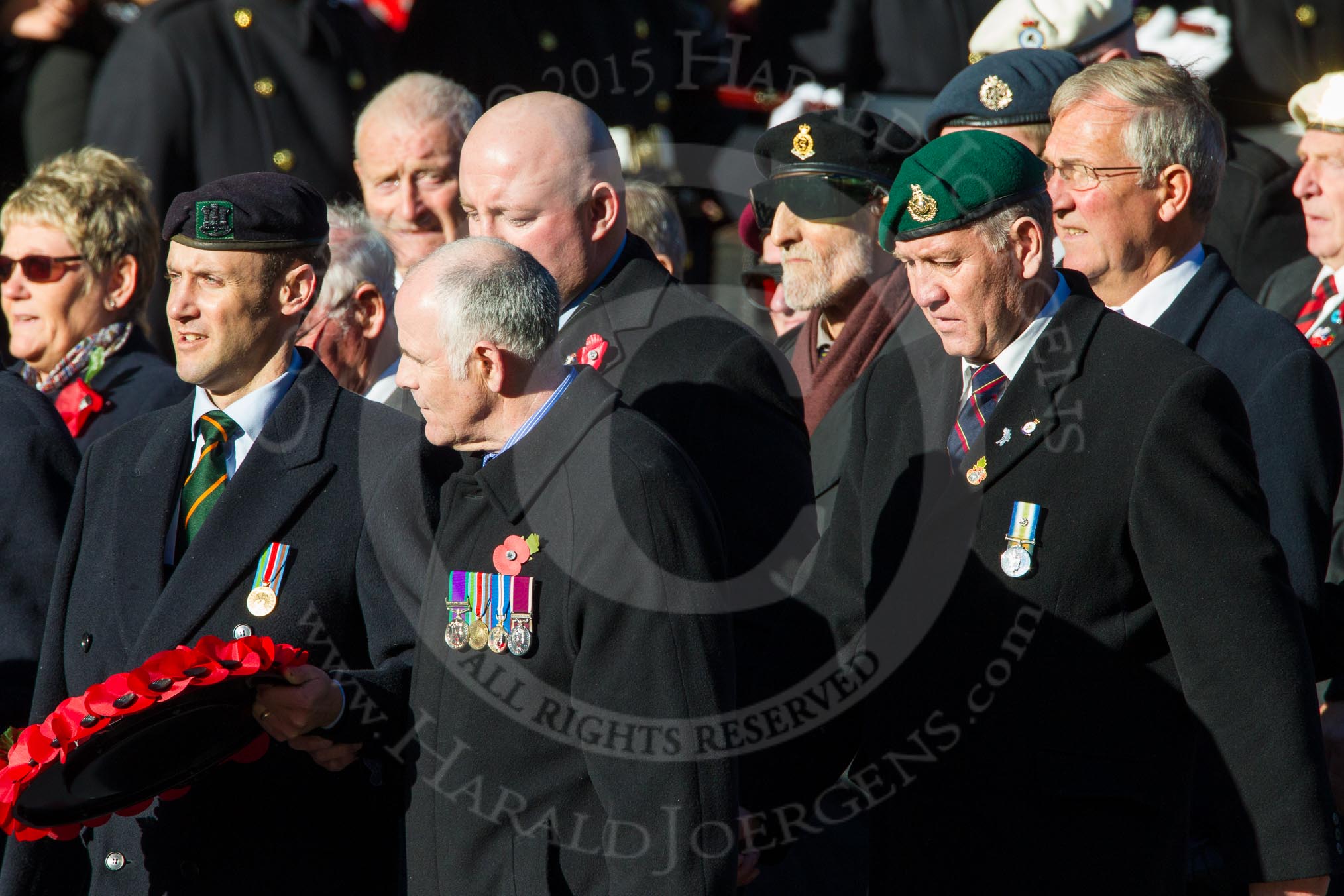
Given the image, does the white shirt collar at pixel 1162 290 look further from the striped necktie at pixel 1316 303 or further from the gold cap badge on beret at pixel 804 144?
the gold cap badge on beret at pixel 804 144

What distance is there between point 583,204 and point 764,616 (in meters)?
1.16

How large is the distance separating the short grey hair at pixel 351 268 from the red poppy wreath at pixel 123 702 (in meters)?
1.79

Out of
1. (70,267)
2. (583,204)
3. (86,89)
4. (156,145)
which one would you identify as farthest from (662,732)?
(86,89)

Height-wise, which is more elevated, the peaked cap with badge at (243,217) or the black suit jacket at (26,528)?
the peaked cap with badge at (243,217)

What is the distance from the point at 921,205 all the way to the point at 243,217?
5.16 ft

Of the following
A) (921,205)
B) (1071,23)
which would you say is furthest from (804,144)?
(921,205)

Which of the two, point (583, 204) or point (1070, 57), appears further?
point (1070, 57)

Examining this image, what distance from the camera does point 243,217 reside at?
370 centimetres

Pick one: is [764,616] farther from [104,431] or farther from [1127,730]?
[104,431]

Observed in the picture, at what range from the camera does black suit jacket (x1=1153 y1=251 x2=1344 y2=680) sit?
11.4 ft

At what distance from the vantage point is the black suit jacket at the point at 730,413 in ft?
12.5

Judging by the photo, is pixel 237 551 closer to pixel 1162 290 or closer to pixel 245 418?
pixel 245 418

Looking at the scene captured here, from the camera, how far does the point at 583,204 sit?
13.4ft

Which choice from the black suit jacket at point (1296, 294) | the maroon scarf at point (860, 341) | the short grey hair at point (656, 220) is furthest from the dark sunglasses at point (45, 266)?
the black suit jacket at point (1296, 294)
